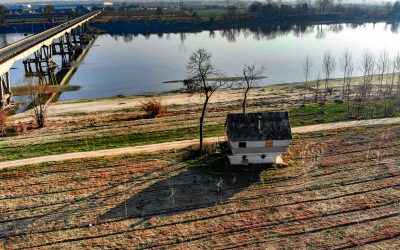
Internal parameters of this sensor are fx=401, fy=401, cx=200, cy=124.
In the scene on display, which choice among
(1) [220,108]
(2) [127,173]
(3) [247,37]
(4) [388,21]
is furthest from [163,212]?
(4) [388,21]

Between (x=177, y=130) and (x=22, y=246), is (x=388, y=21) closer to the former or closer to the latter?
(x=177, y=130)

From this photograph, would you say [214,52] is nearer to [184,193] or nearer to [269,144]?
[269,144]

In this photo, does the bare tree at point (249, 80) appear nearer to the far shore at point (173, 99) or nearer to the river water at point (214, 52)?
the far shore at point (173, 99)

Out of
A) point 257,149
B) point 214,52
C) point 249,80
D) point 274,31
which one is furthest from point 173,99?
point 274,31

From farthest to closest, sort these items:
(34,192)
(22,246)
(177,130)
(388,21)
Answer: (388,21) < (177,130) < (34,192) < (22,246)

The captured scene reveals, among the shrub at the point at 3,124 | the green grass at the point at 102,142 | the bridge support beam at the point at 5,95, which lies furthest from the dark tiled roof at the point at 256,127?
the bridge support beam at the point at 5,95

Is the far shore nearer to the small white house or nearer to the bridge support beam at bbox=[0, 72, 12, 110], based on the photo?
the bridge support beam at bbox=[0, 72, 12, 110]
